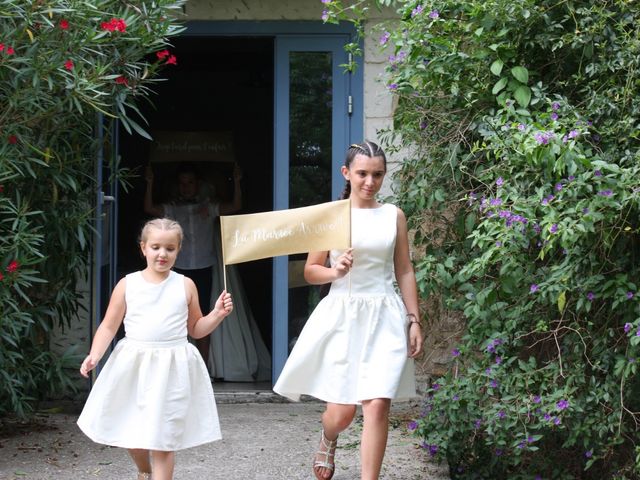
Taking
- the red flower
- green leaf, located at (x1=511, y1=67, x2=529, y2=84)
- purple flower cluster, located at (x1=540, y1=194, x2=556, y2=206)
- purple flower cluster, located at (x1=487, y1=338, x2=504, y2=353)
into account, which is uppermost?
the red flower

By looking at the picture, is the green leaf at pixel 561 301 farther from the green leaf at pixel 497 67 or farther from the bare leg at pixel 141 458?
the bare leg at pixel 141 458

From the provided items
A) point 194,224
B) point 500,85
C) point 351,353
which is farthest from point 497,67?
point 194,224

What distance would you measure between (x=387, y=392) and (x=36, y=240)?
2.16m

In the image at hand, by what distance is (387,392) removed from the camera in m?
4.27

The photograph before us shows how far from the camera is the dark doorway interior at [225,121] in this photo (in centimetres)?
891

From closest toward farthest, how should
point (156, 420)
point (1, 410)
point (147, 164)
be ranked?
point (156, 420) → point (1, 410) → point (147, 164)

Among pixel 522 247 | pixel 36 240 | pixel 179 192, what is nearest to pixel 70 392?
pixel 36 240

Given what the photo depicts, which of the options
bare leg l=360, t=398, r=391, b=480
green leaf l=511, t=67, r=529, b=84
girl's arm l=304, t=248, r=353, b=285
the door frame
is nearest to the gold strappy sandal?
bare leg l=360, t=398, r=391, b=480

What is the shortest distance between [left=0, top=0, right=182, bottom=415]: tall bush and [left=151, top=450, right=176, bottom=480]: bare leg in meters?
1.30

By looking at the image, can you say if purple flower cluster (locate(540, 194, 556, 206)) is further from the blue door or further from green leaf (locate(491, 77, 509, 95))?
the blue door

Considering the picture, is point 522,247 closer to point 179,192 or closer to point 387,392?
point 387,392

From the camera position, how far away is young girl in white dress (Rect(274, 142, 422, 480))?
14.5ft

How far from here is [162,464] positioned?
411cm

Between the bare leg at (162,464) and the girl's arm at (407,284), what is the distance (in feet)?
3.83
